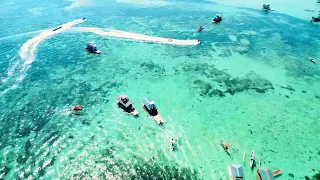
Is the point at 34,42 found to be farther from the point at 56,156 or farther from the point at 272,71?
the point at 272,71

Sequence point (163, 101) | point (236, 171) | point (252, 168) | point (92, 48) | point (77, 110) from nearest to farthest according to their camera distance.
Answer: point (236, 171) < point (252, 168) < point (77, 110) < point (163, 101) < point (92, 48)

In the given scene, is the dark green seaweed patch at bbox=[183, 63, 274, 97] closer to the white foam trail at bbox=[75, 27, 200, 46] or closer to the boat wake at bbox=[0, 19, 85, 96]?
the white foam trail at bbox=[75, 27, 200, 46]

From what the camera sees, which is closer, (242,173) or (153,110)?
(242,173)

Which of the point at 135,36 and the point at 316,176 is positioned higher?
the point at 135,36

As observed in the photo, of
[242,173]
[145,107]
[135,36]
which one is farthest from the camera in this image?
[135,36]

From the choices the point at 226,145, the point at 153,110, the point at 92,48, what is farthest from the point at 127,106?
the point at 92,48

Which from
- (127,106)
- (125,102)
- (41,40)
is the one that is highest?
→ (41,40)

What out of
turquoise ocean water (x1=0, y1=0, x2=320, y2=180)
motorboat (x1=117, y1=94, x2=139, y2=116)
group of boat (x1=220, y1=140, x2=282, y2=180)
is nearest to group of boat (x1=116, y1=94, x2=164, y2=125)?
motorboat (x1=117, y1=94, x2=139, y2=116)

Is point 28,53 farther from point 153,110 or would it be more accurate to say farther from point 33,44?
point 153,110
